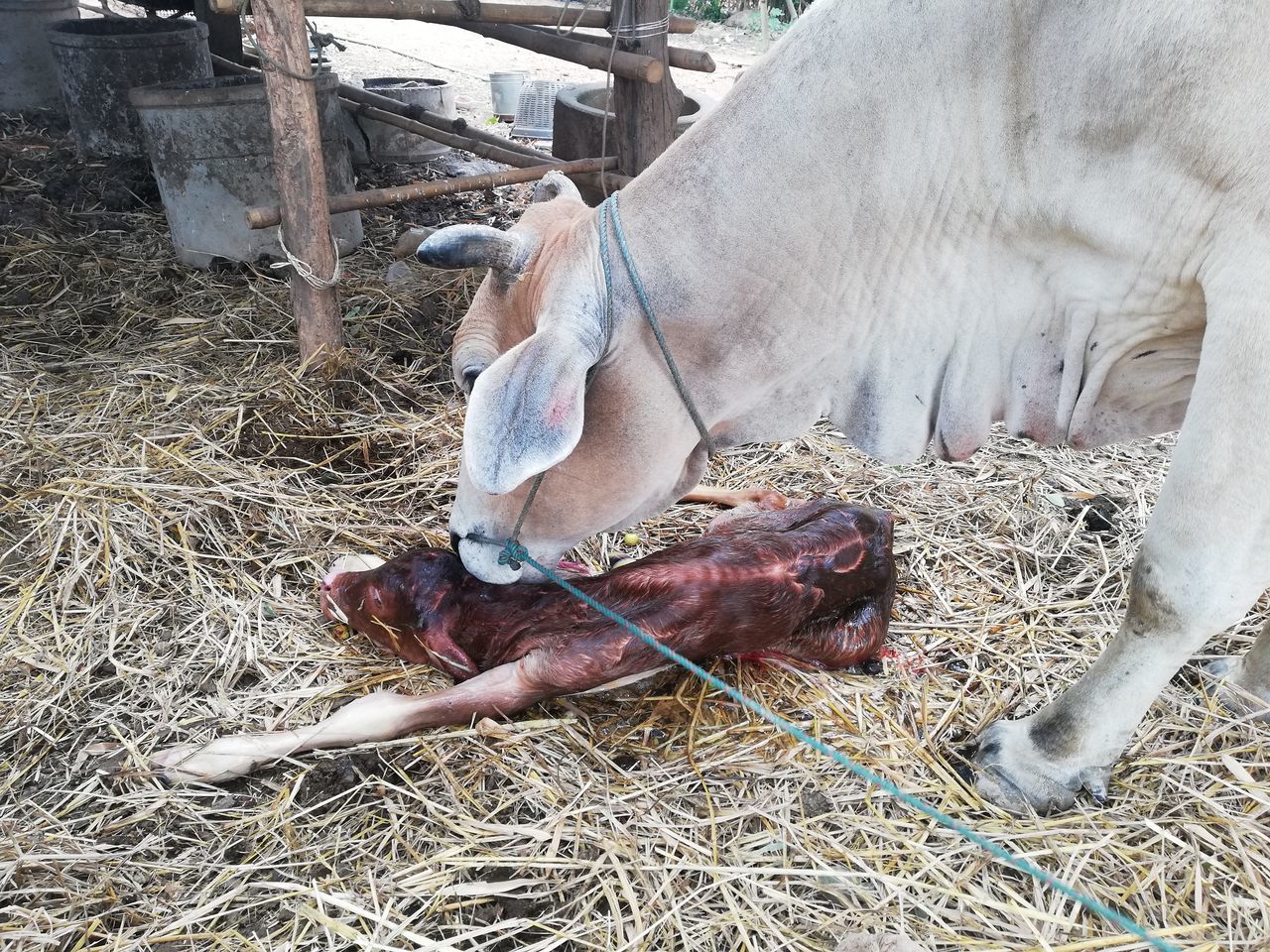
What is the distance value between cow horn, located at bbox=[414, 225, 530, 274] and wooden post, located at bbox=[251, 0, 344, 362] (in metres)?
1.66

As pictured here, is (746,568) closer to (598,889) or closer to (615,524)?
(615,524)

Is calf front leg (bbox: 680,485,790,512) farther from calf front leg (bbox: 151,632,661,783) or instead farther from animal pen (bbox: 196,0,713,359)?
animal pen (bbox: 196,0,713,359)

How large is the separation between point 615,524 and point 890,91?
1.08 meters

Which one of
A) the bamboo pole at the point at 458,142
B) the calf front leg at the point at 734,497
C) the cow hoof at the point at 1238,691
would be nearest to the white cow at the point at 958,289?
the cow hoof at the point at 1238,691

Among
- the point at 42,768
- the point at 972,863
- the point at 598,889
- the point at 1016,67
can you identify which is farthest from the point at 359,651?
the point at 1016,67

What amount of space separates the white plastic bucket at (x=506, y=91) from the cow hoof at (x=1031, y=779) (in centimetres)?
787

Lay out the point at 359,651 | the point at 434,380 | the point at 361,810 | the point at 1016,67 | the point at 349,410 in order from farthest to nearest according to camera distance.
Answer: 1. the point at 434,380
2. the point at 349,410
3. the point at 359,651
4. the point at 361,810
5. the point at 1016,67

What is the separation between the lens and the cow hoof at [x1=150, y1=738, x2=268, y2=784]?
2146mm

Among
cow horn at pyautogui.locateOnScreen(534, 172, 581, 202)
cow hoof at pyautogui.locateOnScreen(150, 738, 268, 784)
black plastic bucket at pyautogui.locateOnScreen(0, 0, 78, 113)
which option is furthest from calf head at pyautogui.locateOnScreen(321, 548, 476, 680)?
black plastic bucket at pyautogui.locateOnScreen(0, 0, 78, 113)

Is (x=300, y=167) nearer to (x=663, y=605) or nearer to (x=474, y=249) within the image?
(x=474, y=249)

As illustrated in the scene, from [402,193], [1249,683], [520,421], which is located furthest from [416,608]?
[1249,683]

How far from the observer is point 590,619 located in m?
2.38

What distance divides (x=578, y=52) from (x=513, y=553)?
2.69m

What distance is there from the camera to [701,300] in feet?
6.42
